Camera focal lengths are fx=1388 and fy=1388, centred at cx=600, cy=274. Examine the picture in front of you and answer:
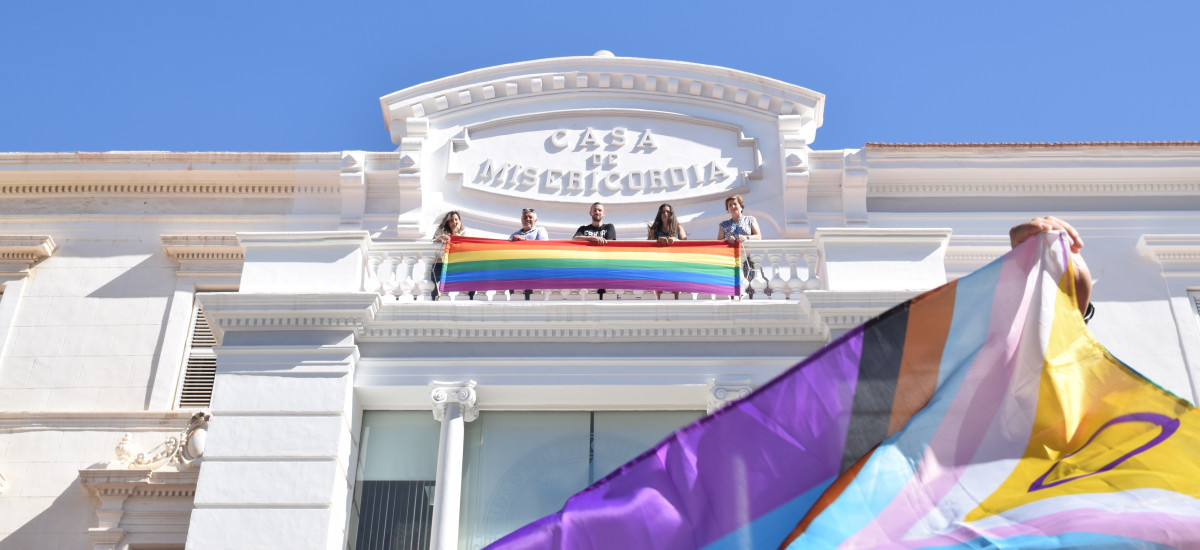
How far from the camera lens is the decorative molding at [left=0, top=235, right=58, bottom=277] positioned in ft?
53.5

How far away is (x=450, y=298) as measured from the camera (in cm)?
1288

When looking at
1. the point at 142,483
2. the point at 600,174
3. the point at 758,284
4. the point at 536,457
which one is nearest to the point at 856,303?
the point at 758,284

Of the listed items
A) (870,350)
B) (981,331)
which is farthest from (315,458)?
(981,331)

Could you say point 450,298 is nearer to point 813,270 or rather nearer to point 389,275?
point 389,275

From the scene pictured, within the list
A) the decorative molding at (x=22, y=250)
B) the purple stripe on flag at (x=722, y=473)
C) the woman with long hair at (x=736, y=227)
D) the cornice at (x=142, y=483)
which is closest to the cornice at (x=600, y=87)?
the woman with long hair at (x=736, y=227)

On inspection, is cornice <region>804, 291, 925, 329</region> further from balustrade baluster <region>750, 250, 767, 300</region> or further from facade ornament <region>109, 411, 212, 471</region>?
facade ornament <region>109, 411, 212, 471</region>

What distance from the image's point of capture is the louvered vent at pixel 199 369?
50.3ft

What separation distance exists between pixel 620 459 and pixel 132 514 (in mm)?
5362

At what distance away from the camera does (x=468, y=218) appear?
16359 millimetres

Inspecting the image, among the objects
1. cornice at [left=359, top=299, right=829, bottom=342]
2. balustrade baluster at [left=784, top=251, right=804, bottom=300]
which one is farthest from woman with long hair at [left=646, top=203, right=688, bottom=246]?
cornice at [left=359, top=299, right=829, bottom=342]

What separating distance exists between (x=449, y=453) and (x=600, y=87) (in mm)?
7014

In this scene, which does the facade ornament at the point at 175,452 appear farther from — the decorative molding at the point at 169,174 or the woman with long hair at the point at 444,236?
the decorative molding at the point at 169,174

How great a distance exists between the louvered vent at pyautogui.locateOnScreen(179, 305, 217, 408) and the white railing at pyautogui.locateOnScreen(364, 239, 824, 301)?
316cm

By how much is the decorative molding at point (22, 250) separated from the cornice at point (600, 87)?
4.31 meters
